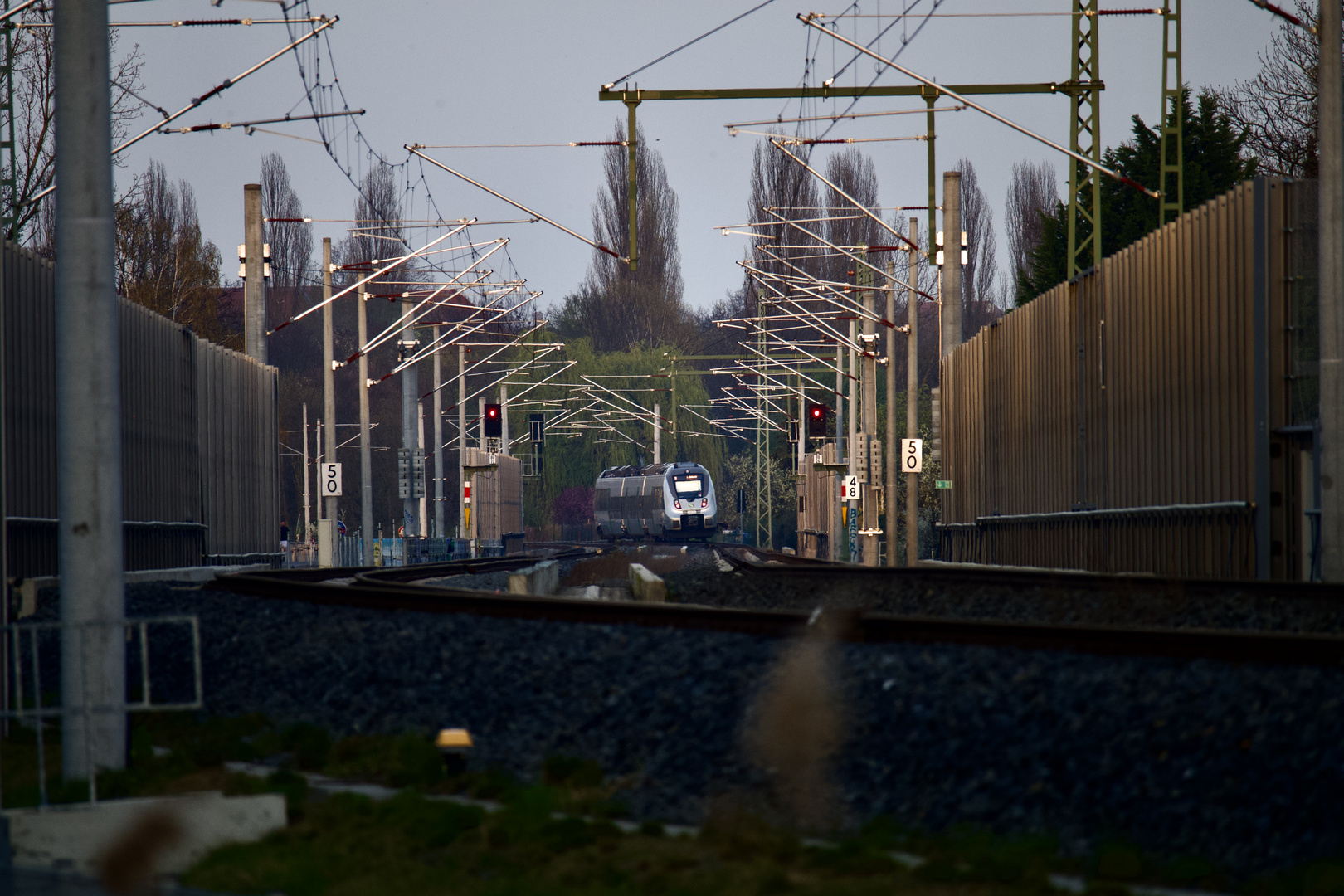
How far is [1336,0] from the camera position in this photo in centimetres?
1371

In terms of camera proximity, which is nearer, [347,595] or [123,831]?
[123,831]

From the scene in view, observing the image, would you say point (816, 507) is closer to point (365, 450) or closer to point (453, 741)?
point (365, 450)

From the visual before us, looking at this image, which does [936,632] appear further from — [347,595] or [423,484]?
[423,484]

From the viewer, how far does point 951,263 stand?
30062 mm

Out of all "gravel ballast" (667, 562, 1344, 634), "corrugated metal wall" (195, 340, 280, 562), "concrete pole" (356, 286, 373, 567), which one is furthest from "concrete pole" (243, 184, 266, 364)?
"gravel ballast" (667, 562, 1344, 634)

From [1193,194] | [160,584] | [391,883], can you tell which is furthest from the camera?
[1193,194]

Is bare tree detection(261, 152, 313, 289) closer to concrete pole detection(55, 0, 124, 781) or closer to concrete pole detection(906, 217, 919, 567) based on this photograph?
concrete pole detection(906, 217, 919, 567)

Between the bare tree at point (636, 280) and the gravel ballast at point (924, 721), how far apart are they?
9839 cm

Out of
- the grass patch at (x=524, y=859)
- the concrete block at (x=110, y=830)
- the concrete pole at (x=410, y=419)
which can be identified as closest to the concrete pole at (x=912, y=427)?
the concrete pole at (x=410, y=419)

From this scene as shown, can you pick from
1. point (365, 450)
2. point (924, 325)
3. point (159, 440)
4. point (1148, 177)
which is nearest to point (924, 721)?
point (159, 440)

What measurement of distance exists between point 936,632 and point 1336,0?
27.9 feet

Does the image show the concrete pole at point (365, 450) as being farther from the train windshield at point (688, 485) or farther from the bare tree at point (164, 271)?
the train windshield at point (688, 485)

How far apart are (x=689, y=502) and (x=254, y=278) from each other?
1500 inches

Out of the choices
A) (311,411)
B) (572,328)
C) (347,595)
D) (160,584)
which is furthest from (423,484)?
(572,328)
